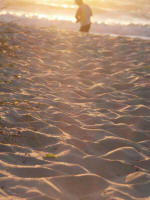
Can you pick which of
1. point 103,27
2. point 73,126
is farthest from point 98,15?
point 73,126

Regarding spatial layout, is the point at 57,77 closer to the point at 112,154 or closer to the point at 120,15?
the point at 112,154

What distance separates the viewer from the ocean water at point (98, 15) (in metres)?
19.0

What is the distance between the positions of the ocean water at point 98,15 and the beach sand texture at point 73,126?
39.3 ft

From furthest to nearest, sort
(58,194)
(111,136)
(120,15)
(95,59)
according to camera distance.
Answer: (120,15) < (95,59) < (111,136) < (58,194)

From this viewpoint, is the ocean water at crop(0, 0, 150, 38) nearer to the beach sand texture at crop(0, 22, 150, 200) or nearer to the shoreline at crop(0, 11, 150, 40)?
the shoreline at crop(0, 11, 150, 40)

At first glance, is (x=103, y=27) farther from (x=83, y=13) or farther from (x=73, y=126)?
(x=73, y=126)

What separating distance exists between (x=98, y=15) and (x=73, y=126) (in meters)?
23.9

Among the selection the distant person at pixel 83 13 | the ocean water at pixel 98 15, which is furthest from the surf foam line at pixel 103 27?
the distant person at pixel 83 13

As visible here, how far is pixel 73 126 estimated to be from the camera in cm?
325

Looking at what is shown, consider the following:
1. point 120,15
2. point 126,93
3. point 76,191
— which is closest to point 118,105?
point 126,93

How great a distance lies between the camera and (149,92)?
14.5 feet

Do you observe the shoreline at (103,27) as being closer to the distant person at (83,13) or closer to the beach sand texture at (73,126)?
the distant person at (83,13)

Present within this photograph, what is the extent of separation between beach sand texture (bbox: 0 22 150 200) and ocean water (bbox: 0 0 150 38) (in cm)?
1199

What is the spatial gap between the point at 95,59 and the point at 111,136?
11.6ft
